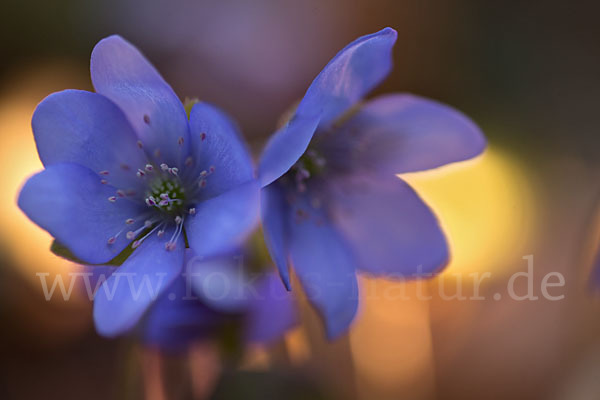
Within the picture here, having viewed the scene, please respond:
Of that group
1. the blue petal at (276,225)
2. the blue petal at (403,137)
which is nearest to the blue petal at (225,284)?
the blue petal at (276,225)

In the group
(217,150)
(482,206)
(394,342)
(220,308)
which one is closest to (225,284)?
(220,308)

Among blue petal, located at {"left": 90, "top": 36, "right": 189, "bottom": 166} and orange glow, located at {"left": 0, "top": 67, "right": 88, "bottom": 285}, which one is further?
orange glow, located at {"left": 0, "top": 67, "right": 88, "bottom": 285}

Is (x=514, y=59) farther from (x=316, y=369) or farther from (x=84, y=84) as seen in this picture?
(x=84, y=84)

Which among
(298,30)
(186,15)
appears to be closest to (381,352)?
(298,30)

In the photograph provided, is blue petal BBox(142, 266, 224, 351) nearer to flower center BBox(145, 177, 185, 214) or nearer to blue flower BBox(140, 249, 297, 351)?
blue flower BBox(140, 249, 297, 351)

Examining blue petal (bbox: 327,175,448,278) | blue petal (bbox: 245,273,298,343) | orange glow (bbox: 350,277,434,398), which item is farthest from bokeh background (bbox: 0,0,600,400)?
blue petal (bbox: 327,175,448,278)

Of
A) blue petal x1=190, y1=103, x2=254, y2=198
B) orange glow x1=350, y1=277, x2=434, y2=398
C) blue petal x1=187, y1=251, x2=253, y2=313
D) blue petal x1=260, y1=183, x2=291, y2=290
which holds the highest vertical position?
blue petal x1=190, y1=103, x2=254, y2=198

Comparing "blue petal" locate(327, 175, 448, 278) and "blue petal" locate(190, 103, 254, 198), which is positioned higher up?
"blue petal" locate(190, 103, 254, 198)

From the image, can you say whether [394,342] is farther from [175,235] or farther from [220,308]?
[175,235]
